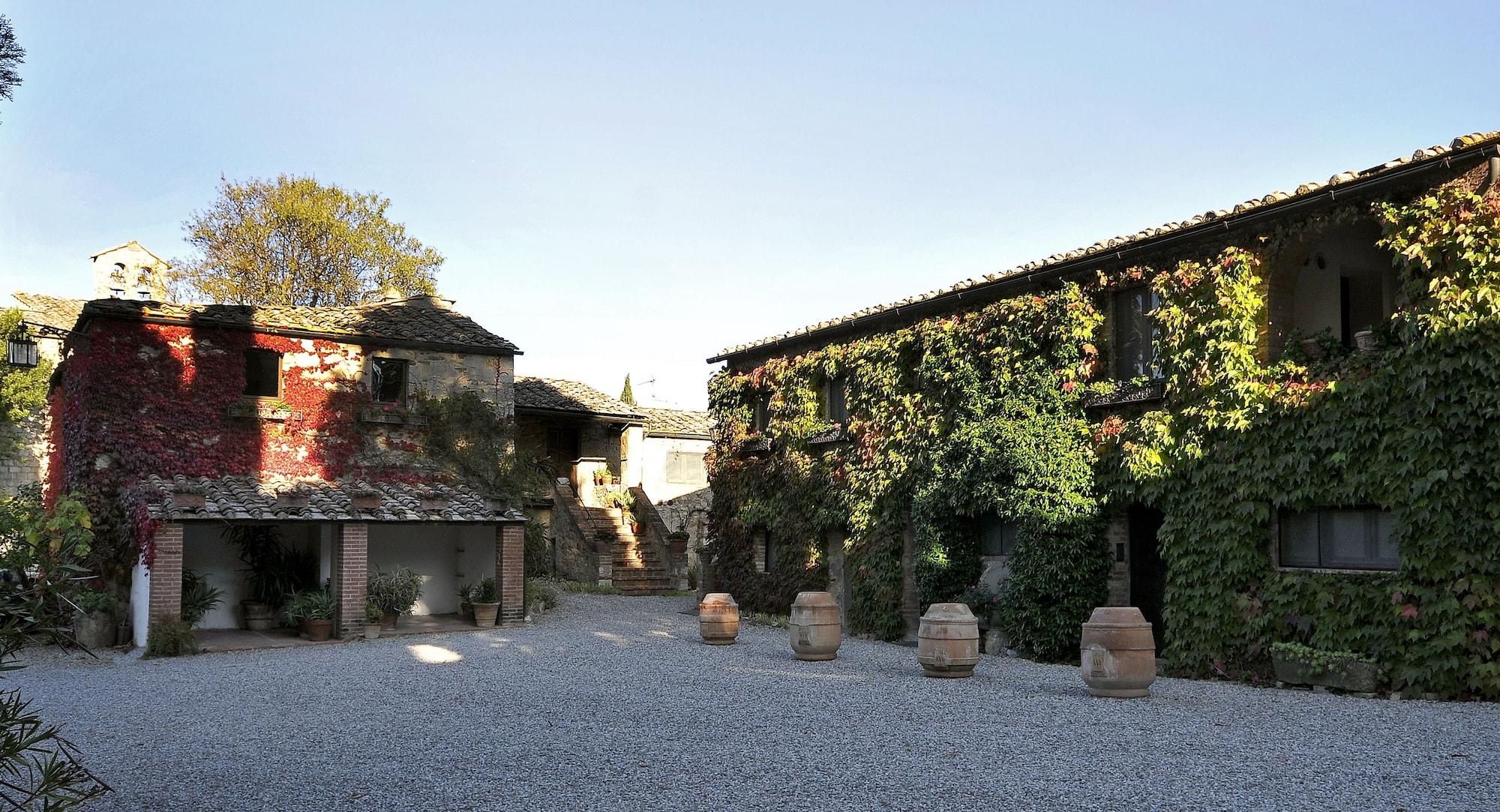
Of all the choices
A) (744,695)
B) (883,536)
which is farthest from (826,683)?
(883,536)

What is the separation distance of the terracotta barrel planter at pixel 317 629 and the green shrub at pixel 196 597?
1.47 meters

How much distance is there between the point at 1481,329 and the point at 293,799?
1070 centimetres

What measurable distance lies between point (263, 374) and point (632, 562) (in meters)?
10.6

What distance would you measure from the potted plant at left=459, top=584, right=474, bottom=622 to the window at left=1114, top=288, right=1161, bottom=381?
36.4 feet

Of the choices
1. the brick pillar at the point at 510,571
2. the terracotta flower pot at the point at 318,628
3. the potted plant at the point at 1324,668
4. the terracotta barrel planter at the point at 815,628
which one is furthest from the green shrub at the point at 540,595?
the potted plant at the point at 1324,668

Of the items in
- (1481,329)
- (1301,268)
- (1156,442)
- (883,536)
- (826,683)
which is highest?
(1301,268)

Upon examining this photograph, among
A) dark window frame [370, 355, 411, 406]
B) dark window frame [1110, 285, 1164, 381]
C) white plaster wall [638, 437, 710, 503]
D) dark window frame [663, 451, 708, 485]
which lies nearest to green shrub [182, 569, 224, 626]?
dark window frame [370, 355, 411, 406]

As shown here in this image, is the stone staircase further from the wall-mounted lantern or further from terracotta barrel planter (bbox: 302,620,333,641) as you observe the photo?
the wall-mounted lantern

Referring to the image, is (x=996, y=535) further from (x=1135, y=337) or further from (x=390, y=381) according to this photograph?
(x=390, y=381)

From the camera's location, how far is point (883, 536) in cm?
1770

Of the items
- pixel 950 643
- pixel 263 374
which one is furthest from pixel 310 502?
pixel 950 643

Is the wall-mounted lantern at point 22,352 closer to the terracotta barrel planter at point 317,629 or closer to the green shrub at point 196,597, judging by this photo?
the green shrub at point 196,597

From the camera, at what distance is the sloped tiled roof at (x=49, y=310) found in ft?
91.5

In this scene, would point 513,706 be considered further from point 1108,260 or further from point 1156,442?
point 1108,260
